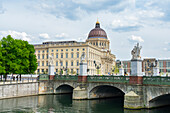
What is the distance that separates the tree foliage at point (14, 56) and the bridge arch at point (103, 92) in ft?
68.2

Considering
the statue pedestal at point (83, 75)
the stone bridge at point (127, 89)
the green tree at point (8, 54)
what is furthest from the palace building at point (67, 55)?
the statue pedestal at point (83, 75)

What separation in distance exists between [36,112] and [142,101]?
1715 cm

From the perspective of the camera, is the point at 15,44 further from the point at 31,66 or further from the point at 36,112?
the point at 36,112

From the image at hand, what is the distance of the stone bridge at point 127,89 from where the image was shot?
32.3m

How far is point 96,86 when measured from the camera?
43.7 m

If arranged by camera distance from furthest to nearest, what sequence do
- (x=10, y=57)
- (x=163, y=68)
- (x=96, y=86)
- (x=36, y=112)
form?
(x=163, y=68) < (x=10, y=57) < (x=96, y=86) < (x=36, y=112)

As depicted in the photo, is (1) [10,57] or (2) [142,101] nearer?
(2) [142,101]

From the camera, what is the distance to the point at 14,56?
53.9 metres

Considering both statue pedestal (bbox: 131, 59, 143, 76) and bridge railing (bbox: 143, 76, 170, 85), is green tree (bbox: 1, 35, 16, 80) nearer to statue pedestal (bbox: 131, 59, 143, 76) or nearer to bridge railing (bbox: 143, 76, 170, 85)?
statue pedestal (bbox: 131, 59, 143, 76)

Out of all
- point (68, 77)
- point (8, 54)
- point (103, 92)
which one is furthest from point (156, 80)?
point (8, 54)

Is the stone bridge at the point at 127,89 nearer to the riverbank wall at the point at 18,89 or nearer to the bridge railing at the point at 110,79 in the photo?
the bridge railing at the point at 110,79

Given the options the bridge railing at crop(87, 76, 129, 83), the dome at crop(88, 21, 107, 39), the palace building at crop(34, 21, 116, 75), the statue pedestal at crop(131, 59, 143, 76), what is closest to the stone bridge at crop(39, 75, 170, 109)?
the bridge railing at crop(87, 76, 129, 83)

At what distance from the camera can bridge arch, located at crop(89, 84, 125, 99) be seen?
45.2 m

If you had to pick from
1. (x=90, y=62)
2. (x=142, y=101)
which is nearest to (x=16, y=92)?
(x=142, y=101)
